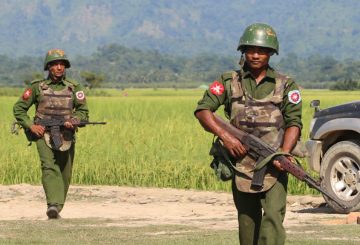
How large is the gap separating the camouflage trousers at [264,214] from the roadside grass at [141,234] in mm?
2182

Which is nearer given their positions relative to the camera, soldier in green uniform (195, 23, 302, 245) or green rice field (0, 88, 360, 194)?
soldier in green uniform (195, 23, 302, 245)

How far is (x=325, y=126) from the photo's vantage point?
1425 cm

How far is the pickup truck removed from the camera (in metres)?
13.8

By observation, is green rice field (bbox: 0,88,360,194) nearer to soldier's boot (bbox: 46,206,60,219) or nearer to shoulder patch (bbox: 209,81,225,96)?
soldier's boot (bbox: 46,206,60,219)

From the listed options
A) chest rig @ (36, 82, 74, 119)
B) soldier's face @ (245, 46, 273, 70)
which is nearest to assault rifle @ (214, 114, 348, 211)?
soldier's face @ (245, 46, 273, 70)

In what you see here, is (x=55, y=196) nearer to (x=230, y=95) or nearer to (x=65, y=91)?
(x=65, y=91)

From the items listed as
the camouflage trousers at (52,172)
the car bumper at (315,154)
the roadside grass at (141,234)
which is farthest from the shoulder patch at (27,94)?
the car bumper at (315,154)

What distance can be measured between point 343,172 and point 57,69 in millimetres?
3412

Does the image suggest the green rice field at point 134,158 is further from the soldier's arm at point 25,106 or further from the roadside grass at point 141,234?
the roadside grass at point 141,234

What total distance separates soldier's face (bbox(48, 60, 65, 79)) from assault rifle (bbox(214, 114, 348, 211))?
5.07 meters

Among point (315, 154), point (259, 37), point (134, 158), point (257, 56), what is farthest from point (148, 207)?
point (259, 37)

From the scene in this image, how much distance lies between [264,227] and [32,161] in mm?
12410

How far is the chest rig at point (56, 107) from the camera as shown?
44.1 ft

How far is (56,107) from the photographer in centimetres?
1348
